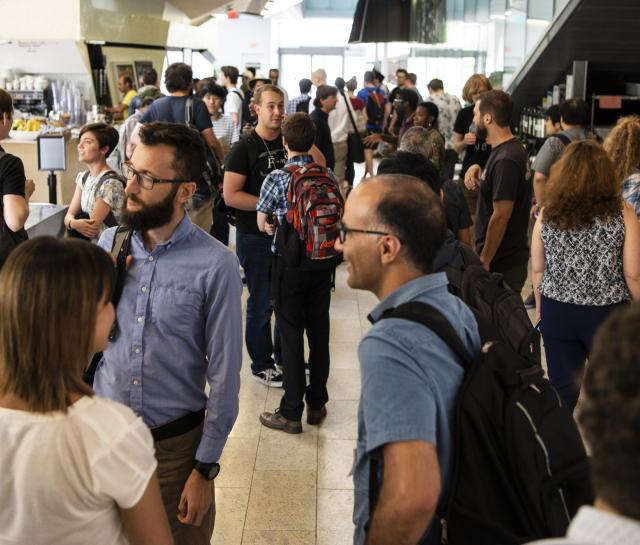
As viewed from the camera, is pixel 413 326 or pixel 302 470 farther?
pixel 302 470

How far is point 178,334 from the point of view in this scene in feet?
7.69

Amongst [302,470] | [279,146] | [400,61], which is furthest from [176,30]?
[302,470]

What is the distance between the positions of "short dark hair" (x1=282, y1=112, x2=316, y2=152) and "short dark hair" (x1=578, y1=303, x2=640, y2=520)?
355 centimetres

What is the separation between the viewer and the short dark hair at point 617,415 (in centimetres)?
91

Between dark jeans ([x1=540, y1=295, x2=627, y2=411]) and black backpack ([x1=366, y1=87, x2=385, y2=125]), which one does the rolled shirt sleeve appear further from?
black backpack ([x1=366, y1=87, x2=385, y2=125])

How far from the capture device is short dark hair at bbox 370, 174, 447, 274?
1884 millimetres

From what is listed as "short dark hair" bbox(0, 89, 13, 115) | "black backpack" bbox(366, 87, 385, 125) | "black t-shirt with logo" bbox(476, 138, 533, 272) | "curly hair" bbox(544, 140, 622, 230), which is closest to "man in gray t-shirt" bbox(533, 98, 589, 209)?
"black t-shirt with logo" bbox(476, 138, 533, 272)

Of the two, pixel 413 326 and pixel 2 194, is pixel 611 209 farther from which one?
pixel 2 194

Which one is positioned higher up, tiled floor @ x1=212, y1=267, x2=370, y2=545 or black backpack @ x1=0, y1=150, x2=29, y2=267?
black backpack @ x1=0, y1=150, x2=29, y2=267

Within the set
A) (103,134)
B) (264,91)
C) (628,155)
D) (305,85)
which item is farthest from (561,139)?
(305,85)

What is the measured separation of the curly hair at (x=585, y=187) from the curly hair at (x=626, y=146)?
1.12 meters

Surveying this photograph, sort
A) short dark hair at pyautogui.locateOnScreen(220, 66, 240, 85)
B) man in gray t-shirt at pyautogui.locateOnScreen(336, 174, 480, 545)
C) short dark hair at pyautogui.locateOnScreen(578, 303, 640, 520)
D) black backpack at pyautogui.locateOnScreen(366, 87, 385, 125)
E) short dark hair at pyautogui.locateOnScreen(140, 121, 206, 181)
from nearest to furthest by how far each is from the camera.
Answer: short dark hair at pyautogui.locateOnScreen(578, 303, 640, 520) < man in gray t-shirt at pyautogui.locateOnScreen(336, 174, 480, 545) < short dark hair at pyautogui.locateOnScreen(140, 121, 206, 181) < short dark hair at pyautogui.locateOnScreen(220, 66, 240, 85) < black backpack at pyautogui.locateOnScreen(366, 87, 385, 125)

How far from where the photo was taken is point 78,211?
4.90 meters

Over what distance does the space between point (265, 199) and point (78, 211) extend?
1234 mm
